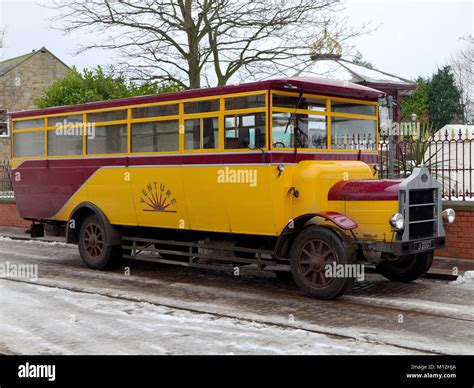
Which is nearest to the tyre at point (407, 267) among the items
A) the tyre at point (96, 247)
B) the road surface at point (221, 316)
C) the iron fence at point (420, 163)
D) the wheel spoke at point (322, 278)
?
the road surface at point (221, 316)

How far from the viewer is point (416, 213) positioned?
891 centimetres

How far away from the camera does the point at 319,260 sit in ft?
28.6

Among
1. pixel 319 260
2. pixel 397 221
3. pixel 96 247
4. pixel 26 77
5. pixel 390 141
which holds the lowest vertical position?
pixel 96 247

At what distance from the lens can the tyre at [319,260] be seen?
850 cm

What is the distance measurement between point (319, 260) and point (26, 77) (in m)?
41.2

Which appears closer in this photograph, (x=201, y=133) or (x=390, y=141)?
(x=201, y=133)

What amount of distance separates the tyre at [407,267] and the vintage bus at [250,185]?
0.02m

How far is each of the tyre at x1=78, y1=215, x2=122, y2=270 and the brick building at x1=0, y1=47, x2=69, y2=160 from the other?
108ft

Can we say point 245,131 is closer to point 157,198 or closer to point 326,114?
point 326,114

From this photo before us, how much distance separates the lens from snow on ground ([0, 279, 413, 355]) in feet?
21.1

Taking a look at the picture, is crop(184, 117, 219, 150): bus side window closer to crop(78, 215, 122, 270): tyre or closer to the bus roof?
the bus roof

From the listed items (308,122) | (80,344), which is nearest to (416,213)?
(308,122)

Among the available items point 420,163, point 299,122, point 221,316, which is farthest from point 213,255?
point 420,163

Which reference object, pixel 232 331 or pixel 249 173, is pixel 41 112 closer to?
pixel 249 173
